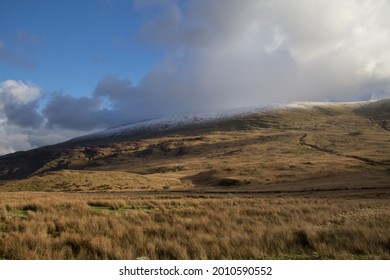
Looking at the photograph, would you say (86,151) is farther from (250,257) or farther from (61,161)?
(250,257)

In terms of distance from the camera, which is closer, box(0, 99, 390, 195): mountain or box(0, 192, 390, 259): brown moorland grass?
box(0, 192, 390, 259): brown moorland grass

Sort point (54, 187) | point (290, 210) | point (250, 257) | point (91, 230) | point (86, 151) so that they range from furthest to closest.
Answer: point (86, 151) → point (54, 187) → point (290, 210) → point (91, 230) → point (250, 257)

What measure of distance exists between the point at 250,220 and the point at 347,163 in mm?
59152

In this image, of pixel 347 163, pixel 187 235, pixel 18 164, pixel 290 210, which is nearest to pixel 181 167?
pixel 347 163

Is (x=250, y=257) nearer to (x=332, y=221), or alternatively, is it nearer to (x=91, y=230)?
(x=91, y=230)

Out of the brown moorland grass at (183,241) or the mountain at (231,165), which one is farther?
the mountain at (231,165)

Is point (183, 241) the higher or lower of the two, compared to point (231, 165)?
higher

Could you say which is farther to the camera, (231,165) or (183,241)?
(231,165)

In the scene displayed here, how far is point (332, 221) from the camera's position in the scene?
528 inches

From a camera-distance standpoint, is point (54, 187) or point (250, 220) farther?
point (54, 187)

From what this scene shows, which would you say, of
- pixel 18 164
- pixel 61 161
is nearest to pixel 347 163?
pixel 61 161

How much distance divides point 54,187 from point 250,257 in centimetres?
5473

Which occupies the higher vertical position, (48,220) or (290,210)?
(48,220)
